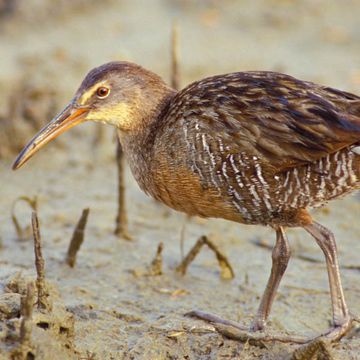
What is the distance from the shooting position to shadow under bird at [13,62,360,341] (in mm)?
5312

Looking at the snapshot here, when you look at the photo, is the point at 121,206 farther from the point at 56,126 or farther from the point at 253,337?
the point at 253,337

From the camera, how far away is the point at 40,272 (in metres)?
5.11

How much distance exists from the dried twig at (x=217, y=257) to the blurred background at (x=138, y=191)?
0.25 feet

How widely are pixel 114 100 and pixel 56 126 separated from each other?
40 centimetres

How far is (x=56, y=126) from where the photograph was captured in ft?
19.5

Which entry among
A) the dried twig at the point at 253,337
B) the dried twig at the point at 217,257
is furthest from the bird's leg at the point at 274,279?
the dried twig at the point at 217,257

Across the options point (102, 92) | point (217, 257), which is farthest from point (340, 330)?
point (102, 92)

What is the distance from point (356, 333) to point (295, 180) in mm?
1038

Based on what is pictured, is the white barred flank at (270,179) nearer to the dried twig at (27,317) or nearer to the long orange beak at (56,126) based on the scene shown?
the long orange beak at (56,126)

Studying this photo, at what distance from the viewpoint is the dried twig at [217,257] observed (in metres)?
6.52

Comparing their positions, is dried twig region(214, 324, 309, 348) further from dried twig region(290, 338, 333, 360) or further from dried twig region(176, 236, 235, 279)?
dried twig region(176, 236, 235, 279)

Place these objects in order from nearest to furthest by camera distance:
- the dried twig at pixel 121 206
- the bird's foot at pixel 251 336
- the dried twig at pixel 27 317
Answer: the dried twig at pixel 27 317
the bird's foot at pixel 251 336
the dried twig at pixel 121 206

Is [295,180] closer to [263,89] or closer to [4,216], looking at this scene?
[263,89]

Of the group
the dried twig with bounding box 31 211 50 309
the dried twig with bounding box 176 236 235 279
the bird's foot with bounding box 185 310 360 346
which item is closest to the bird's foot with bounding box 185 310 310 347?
the bird's foot with bounding box 185 310 360 346
